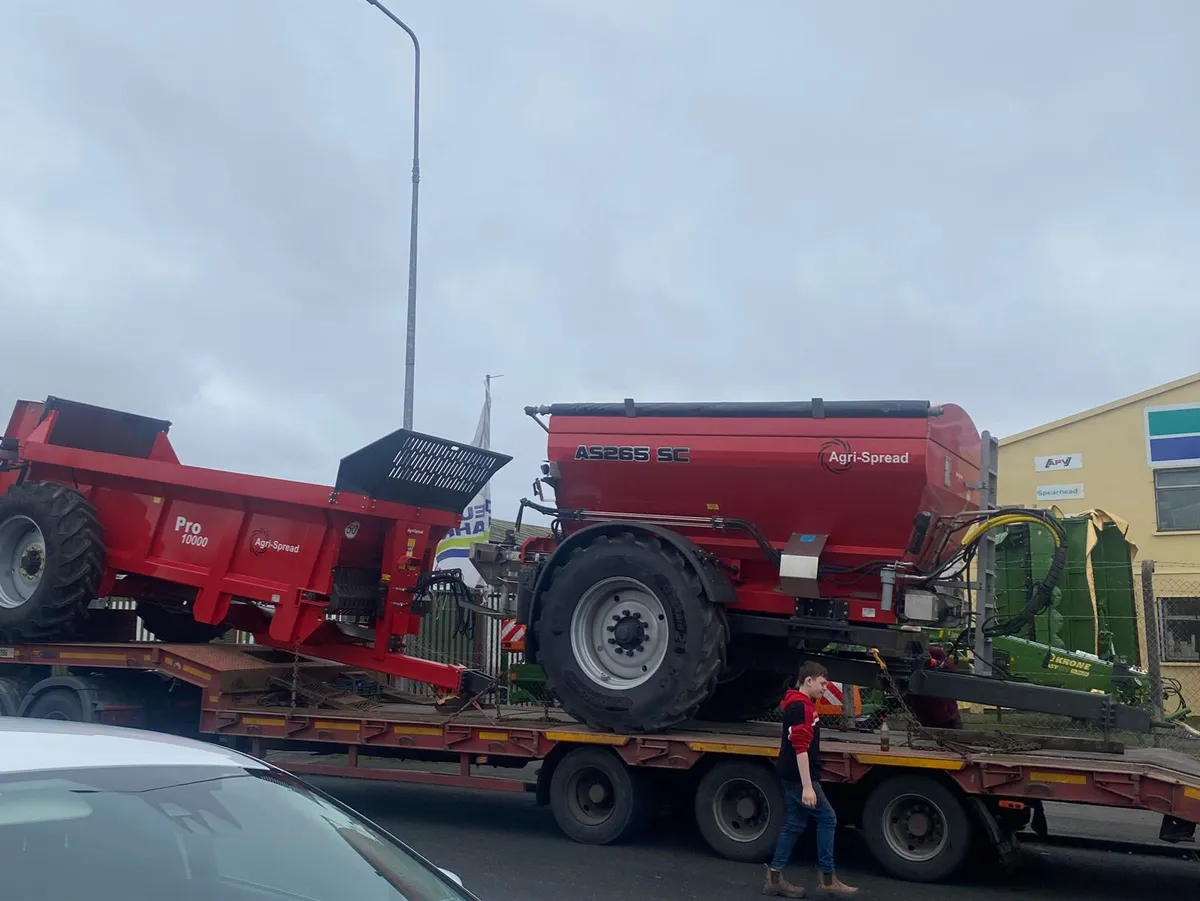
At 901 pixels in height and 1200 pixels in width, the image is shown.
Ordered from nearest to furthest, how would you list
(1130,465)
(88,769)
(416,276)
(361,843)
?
(88,769), (361,843), (416,276), (1130,465)

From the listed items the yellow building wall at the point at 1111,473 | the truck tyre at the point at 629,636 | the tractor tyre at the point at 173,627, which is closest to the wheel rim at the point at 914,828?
the truck tyre at the point at 629,636

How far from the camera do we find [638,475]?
359 inches

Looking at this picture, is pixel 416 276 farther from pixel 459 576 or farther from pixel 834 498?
pixel 834 498

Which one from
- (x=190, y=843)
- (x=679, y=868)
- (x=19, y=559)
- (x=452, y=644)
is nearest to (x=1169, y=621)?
(x=452, y=644)

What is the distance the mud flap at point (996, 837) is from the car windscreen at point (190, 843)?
16.5 feet

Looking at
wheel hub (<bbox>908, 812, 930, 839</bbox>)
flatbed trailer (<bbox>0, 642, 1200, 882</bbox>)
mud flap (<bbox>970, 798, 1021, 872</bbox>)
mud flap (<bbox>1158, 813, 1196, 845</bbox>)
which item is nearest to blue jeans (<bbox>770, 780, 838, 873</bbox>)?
flatbed trailer (<bbox>0, 642, 1200, 882</bbox>)

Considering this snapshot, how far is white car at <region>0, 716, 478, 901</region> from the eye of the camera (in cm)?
286

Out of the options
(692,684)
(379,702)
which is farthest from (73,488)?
(692,684)

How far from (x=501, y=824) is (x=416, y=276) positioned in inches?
302

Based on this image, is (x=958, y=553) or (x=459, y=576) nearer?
(x=958, y=553)

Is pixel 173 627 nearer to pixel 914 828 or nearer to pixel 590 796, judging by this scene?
pixel 590 796

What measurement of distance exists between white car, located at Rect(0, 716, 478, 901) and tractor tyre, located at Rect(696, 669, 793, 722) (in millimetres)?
6800

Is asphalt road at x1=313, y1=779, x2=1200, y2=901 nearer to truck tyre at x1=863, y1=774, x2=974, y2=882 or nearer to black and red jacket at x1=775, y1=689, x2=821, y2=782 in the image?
truck tyre at x1=863, y1=774, x2=974, y2=882

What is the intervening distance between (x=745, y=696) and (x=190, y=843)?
25.0ft
